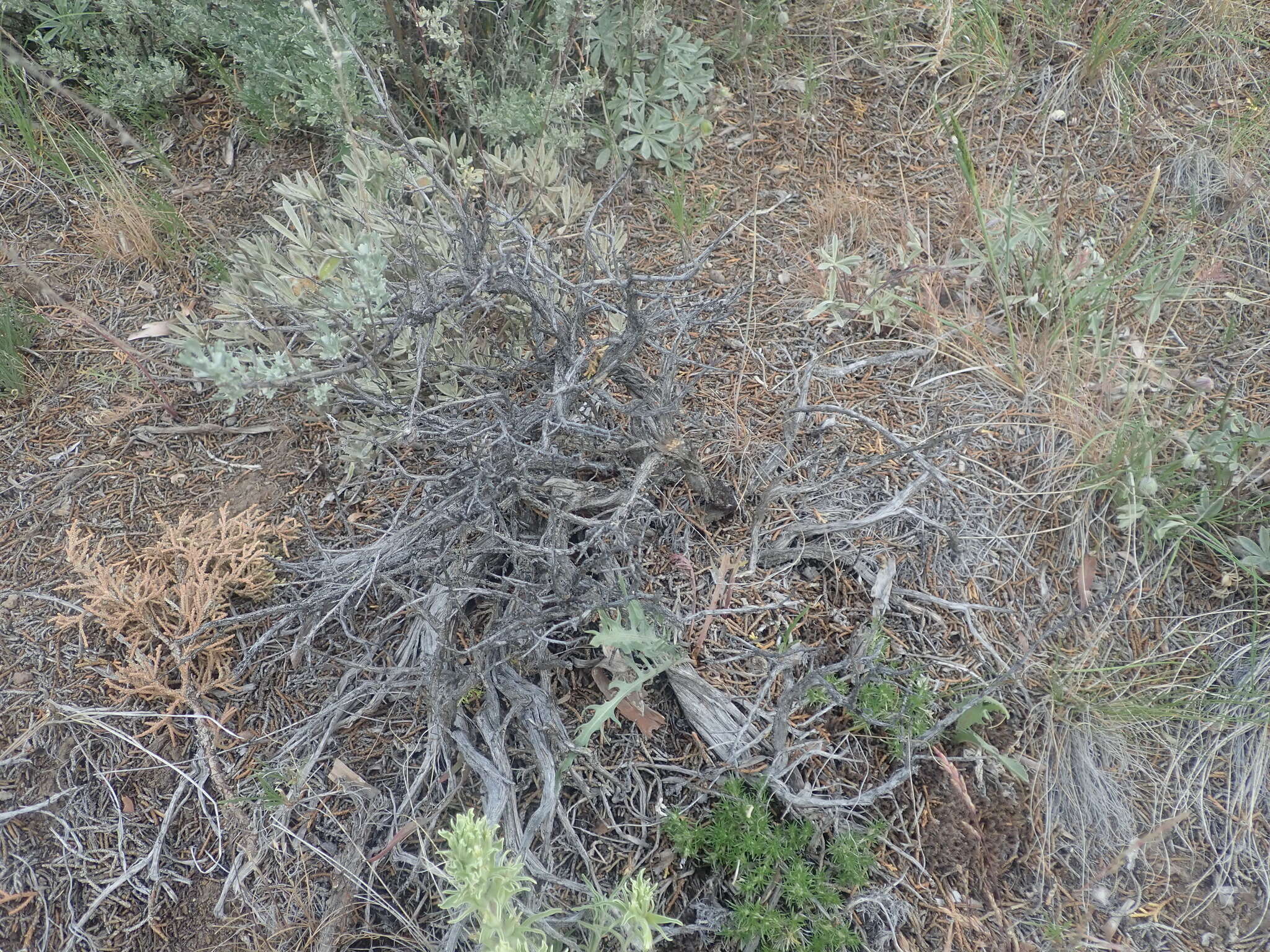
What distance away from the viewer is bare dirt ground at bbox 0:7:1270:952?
1.95 meters

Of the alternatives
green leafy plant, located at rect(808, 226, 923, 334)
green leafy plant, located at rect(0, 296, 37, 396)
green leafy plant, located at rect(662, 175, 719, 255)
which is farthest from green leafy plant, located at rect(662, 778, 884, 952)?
green leafy plant, located at rect(0, 296, 37, 396)

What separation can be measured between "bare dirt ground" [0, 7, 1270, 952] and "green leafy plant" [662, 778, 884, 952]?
0.22 feet

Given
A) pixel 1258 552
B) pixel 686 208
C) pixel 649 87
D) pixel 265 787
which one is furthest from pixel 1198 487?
pixel 265 787

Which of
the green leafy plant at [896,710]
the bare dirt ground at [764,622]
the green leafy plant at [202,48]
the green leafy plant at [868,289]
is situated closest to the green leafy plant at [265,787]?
the bare dirt ground at [764,622]

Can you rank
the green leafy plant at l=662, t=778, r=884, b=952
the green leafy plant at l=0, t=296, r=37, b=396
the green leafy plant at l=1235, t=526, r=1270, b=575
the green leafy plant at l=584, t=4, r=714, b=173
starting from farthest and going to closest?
the green leafy plant at l=584, t=4, r=714, b=173
the green leafy plant at l=0, t=296, r=37, b=396
the green leafy plant at l=1235, t=526, r=1270, b=575
the green leafy plant at l=662, t=778, r=884, b=952

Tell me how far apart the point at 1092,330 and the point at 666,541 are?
144 centimetres

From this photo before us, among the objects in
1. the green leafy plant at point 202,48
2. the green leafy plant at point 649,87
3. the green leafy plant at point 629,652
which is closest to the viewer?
the green leafy plant at point 629,652

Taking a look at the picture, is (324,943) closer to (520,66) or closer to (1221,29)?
(520,66)

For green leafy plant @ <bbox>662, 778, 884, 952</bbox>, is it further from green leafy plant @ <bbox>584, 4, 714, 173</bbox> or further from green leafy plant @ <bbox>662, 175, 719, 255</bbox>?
green leafy plant @ <bbox>584, 4, 714, 173</bbox>

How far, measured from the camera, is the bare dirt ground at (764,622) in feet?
6.40

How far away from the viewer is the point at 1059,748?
2094 mm

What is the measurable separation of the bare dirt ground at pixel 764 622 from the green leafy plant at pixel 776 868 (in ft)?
0.22

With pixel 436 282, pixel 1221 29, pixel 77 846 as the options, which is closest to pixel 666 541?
pixel 436 282

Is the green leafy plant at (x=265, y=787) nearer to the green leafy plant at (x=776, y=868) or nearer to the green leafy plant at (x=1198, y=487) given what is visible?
the green leafy plant at (x=776, y=868)
